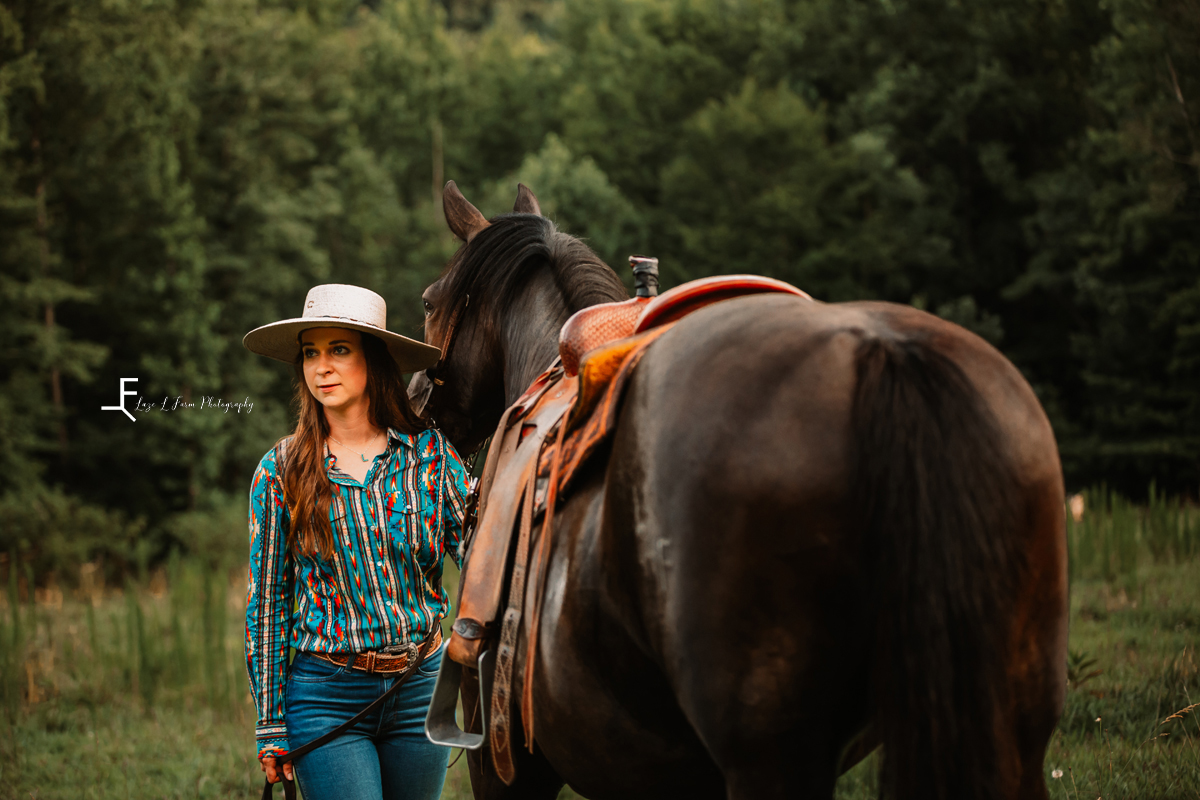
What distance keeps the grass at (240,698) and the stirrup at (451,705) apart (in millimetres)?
1655

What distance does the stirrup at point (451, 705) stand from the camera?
207 cm

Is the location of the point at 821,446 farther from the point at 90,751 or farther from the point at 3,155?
the point at 3,155

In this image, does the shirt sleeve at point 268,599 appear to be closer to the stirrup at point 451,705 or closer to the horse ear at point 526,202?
the stirrup at point 451,705

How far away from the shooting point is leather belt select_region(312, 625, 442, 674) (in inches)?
90.6

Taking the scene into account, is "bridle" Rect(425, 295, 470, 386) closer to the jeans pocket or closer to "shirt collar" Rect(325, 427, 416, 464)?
"shirt collar" Rect(325, 427, 416, 464)

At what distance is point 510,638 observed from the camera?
1.99m

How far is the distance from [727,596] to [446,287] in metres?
1.82

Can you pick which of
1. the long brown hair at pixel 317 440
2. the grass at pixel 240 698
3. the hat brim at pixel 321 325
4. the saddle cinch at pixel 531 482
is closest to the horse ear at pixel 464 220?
the hat brim at pixel 321 325

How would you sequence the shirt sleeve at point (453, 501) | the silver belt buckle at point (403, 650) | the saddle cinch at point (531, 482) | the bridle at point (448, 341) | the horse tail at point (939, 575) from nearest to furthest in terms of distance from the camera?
the horse tail at point (939, 575)
the saddle cinch at point (531, 482)
the silver belt buckle at point (403, 650)
the shirt sleeve at point (453, 501)
the bridle at point (448, 341)

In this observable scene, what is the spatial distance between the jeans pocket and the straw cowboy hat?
75 centimetres

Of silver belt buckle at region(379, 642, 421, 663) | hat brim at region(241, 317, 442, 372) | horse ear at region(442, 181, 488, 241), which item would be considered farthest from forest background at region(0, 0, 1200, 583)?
silver belt buckle at region(379, 642, 421, 663)

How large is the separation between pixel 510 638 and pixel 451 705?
13.5 inches

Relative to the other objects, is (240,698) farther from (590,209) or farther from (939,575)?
(590,209)

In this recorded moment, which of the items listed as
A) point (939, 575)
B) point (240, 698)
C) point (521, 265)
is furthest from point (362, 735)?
point (240, 698)
